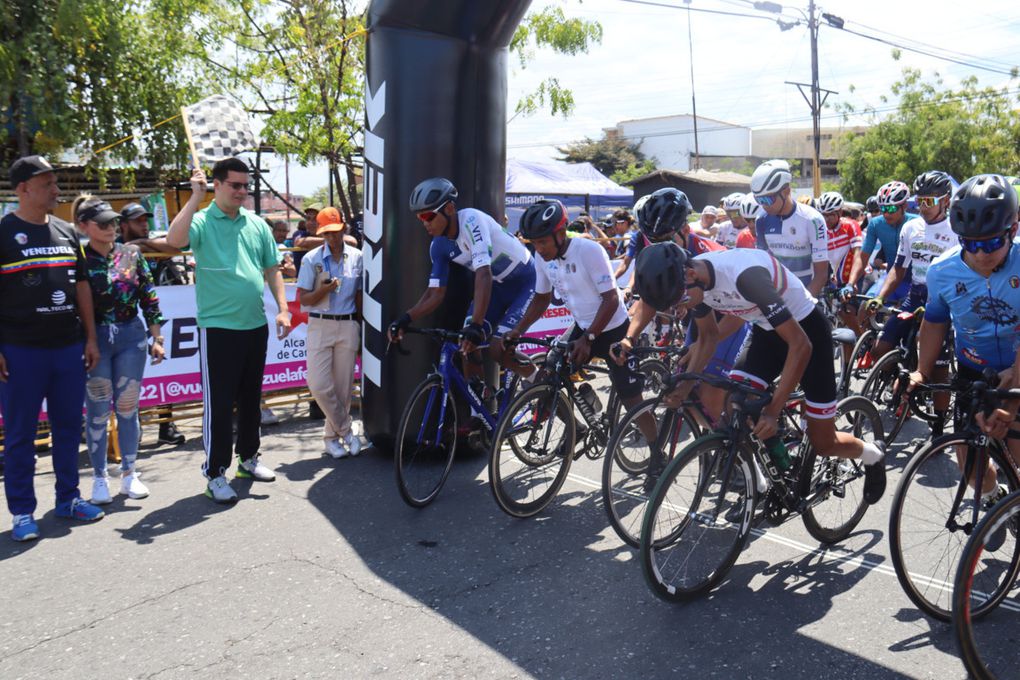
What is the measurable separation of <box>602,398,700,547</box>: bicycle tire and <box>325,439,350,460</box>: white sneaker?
7.77ft

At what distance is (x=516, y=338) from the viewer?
571 cm

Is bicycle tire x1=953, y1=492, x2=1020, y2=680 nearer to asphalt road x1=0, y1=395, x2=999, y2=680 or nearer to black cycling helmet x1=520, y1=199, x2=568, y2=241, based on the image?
asphalt road x1=0, y1=395, x2=999, y2=680

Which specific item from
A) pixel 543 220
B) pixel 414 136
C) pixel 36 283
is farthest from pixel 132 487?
pixel 543 220

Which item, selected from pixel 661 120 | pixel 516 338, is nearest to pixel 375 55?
pixel 516 338

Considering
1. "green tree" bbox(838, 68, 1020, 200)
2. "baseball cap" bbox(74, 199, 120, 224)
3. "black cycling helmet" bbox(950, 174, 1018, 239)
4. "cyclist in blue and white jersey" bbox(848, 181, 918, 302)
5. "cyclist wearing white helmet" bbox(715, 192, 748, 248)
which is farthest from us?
"green tree" bbox(838, 68, 1020, 200)

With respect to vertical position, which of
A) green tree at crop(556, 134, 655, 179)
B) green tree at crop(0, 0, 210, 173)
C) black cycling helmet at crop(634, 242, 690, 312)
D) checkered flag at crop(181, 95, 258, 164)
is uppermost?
green tree at crop(556, 134, 655, 179)

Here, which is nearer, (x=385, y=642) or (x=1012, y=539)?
(x=1012, y=539)

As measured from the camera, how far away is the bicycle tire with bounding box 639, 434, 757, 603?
12.6ft

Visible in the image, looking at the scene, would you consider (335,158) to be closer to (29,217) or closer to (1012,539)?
(29,217)

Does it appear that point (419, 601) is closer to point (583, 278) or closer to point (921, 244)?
point (583, 278)

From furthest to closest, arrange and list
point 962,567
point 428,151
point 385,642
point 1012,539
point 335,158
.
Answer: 1. point 335,158
2. point 428,151
3. point 385,642
4. point 1012,539
5. point 962,567

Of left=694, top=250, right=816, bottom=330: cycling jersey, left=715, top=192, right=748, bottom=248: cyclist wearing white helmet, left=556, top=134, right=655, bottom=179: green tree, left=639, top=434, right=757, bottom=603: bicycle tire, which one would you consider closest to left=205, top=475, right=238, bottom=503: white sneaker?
left=639, top=434, right=757, bottom=603: bicycle tire

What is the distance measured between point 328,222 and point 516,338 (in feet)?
7.23

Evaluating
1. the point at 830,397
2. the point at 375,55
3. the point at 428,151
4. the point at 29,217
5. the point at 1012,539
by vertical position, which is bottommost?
the point at 1012,539
